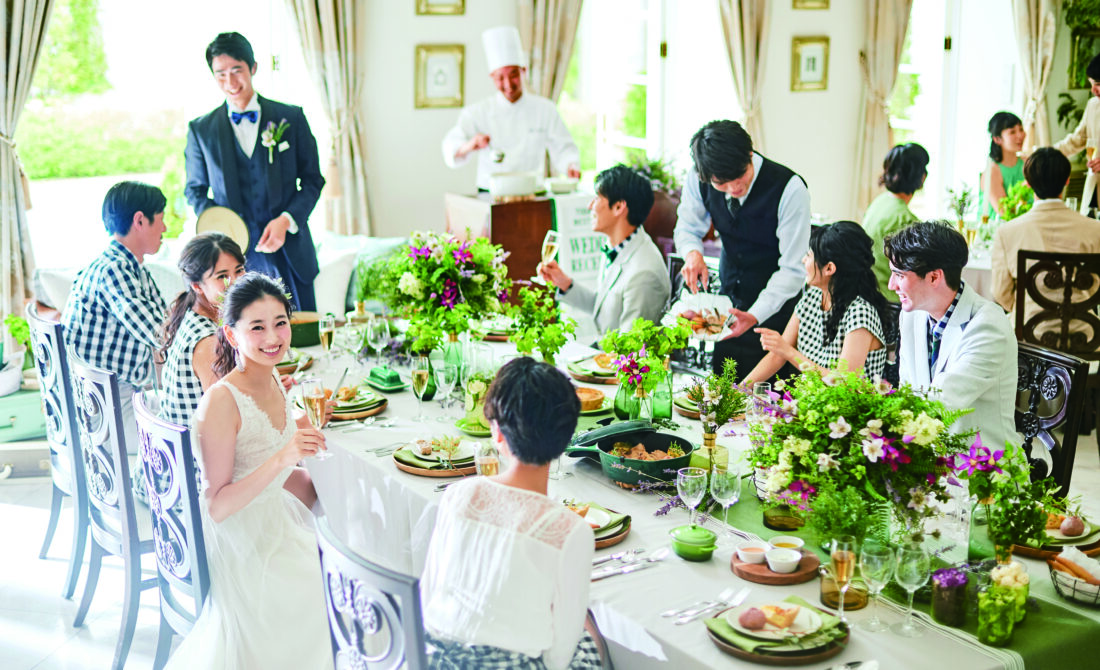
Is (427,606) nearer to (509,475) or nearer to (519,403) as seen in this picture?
(509,475)

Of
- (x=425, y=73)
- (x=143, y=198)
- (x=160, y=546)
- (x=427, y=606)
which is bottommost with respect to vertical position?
(x=160, y=546)

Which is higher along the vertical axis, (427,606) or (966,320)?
(966,320)

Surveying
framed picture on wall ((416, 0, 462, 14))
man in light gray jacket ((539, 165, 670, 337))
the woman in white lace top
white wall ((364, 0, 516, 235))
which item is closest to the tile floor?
the woman in white lace top

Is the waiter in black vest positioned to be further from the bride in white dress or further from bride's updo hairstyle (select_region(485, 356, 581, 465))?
bride's updo hairstyle (select_region(485, 356, 581, 465))

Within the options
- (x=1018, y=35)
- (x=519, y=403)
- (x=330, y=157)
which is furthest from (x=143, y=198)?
(x=1018, y=35)

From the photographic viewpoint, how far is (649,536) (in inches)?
93.7

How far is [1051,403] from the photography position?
289 centimetres

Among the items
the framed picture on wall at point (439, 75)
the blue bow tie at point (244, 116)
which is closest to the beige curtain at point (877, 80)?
the framed picture on wall at point (439, 75)

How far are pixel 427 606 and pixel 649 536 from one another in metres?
0.62

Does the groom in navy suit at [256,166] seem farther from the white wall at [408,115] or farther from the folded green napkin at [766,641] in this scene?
the folded green napkin at [766,641]

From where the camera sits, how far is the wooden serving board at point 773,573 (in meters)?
2.13

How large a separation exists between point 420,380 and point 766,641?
5.04 feet

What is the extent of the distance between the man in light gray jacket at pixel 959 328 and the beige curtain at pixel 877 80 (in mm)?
5687

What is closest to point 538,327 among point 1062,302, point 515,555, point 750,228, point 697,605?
point 750,228
